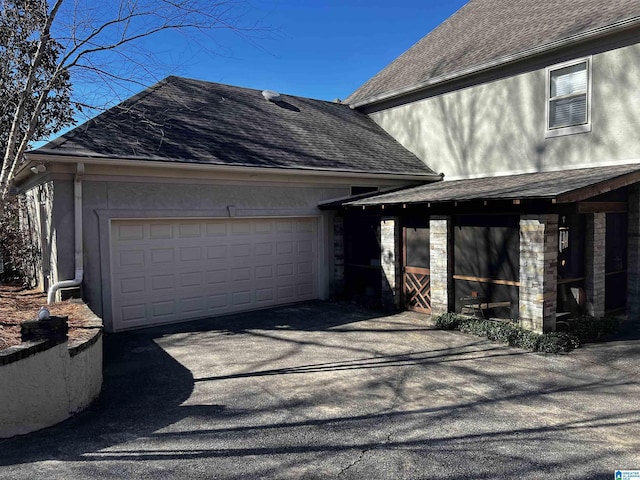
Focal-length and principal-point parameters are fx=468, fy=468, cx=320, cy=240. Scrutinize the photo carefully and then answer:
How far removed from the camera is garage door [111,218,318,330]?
9.76 m

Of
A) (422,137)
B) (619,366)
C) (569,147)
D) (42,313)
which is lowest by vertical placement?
(619,366)

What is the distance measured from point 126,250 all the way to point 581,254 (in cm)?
934

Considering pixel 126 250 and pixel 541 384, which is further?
pixel 126 250

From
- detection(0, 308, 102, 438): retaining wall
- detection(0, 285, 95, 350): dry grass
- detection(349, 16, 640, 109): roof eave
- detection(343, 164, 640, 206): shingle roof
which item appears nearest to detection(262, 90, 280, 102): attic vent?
detection(349, 16, 640, 109): roof eave

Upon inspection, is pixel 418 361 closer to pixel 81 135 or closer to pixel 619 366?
pixel 619 366

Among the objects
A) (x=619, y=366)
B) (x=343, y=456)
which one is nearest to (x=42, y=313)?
(x=343, y=456)

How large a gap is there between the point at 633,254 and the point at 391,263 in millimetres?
5222

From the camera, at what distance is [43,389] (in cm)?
513

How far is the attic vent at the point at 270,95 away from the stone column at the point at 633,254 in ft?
33.2

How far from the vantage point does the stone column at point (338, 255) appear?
42.2 ft

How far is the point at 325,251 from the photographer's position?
12812mm

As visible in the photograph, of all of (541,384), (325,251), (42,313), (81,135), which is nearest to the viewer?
(42,313)

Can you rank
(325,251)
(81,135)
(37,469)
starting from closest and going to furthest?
(37,469), (81,135), (325,251)

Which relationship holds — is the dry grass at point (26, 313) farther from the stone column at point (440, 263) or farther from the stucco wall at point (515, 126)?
the stucco wall at point (515, 126)
